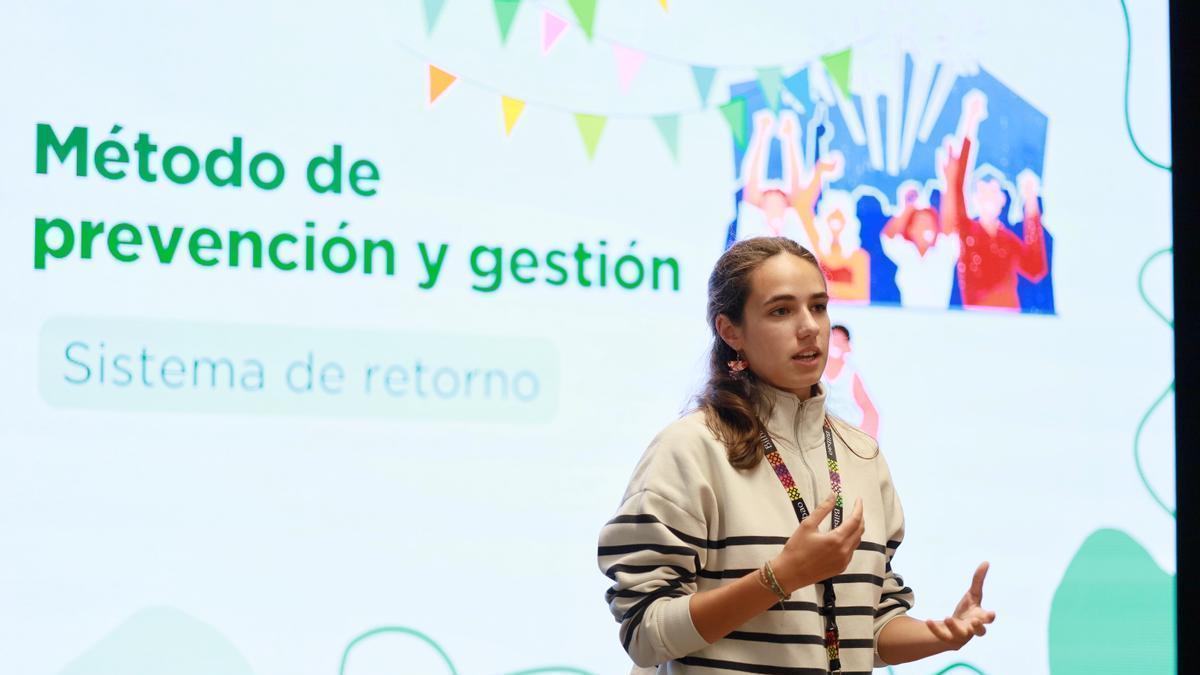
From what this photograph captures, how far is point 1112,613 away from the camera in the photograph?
3.39m

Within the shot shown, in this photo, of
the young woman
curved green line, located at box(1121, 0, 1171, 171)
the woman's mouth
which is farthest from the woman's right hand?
curved green line, located at box(1121, 0, 1171, 171)

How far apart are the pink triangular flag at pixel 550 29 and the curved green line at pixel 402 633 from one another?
1.27 meters

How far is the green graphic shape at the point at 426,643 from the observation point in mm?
2699

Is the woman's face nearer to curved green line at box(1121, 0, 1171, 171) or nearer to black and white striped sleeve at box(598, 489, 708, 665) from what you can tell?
black and white striped sleeve at box(598, 489, 708, 665)

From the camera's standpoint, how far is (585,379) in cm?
294

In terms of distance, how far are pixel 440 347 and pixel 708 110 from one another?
845 millimetres

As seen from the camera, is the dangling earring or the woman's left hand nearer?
the woman's left hand

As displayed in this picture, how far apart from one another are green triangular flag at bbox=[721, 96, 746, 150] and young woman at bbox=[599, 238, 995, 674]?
1.39 metres

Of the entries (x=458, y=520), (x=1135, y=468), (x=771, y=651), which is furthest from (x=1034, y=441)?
(x=771, y=651)

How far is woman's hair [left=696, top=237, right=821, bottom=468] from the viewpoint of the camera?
167cm

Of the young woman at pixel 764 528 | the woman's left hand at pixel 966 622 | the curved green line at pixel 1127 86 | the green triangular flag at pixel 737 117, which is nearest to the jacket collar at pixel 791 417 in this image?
the young woman at pixel 764 528

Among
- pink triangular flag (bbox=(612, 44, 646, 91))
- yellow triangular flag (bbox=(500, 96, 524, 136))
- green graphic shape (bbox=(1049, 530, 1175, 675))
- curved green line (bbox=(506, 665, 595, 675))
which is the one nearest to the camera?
curved green line (bbox=(506, 665, 595, 675))

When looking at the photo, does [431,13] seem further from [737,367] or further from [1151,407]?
[1151,407]

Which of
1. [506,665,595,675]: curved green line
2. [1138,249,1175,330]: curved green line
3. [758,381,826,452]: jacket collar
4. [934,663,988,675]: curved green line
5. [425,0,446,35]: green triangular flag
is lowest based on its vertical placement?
[934,663,988,675]: curved green line
